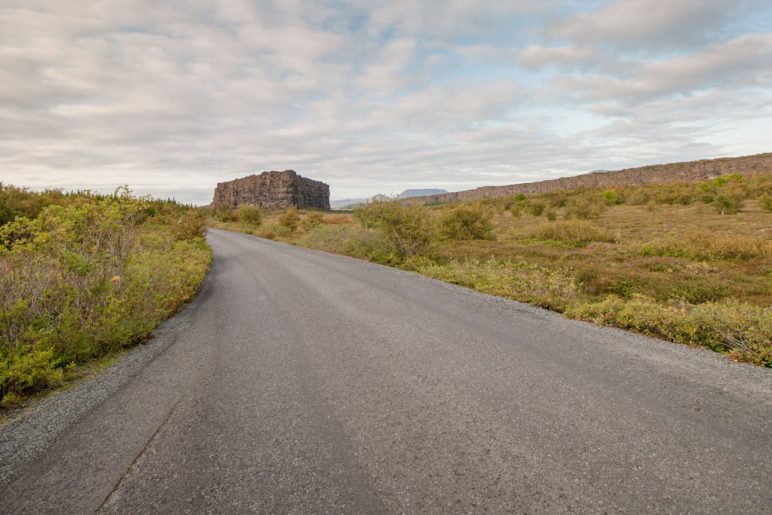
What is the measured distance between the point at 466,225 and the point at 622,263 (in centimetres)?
951

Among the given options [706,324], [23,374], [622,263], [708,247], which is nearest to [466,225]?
[622,263]

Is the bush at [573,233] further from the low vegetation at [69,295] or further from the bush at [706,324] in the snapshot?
the low vegetation at [69,295]

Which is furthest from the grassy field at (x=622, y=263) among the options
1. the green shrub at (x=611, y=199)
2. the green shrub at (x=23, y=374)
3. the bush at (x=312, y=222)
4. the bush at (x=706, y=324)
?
the bush at (x=312, y=222)

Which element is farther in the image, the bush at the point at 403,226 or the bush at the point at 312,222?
the bush at the point at 312,222

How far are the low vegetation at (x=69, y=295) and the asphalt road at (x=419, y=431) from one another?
71 cm

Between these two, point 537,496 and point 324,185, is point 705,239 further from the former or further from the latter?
point 324,185

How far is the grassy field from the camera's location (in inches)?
231

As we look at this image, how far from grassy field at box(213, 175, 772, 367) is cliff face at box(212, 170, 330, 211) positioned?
92551 mm

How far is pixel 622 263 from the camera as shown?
11.9m

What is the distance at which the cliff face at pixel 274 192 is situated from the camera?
373 feet

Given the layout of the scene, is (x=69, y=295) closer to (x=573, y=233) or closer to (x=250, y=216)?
(x=573, y=233)

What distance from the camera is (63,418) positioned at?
3.88m

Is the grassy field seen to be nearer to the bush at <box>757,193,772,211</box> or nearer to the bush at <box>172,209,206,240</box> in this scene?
the bush at <box>757,193,772,211</box>

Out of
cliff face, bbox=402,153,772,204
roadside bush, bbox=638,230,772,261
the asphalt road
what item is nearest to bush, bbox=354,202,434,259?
roadside bush, bbox=638,230,772,261
